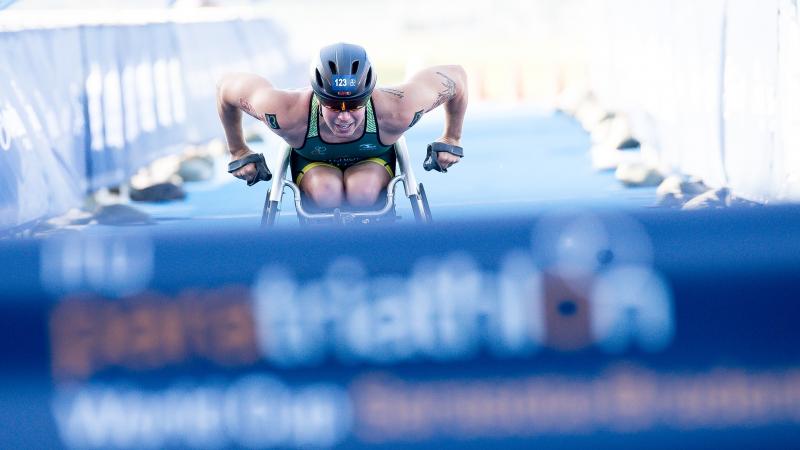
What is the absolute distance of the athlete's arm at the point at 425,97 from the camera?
5.51 m

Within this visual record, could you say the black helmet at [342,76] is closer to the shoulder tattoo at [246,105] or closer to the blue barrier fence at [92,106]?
the shoulder tattoo at [246,105]

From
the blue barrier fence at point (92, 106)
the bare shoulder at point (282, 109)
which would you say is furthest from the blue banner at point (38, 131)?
the bare shoulder at point (282, 109)

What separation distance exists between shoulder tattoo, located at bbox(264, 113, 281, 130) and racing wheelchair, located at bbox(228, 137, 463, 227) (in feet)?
0.43

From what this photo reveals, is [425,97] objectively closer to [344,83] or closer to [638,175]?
[344,83]

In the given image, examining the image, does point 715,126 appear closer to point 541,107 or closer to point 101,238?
point 101,238

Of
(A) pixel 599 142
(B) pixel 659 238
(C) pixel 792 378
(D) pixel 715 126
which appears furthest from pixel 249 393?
(A) pixel 599 142

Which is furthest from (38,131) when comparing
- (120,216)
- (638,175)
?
Result: (638,175)

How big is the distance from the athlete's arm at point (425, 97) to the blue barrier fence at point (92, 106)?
142 inches

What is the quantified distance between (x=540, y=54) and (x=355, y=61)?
68.6 feet

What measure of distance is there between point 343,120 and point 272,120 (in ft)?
1.17

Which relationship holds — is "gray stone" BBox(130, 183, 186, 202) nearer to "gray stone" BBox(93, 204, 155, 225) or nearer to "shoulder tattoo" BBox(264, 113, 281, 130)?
"gray stone" BBox(93, 204, 155, 225)

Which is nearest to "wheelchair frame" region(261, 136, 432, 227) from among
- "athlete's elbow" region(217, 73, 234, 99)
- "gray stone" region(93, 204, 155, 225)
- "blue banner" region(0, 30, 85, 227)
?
"athlete's elbow" region(217, 73, 234, 99)

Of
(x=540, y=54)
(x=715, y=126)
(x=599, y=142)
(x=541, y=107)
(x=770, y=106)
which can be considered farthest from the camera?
(x=540, y=54)

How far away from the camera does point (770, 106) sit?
8.64 meters
